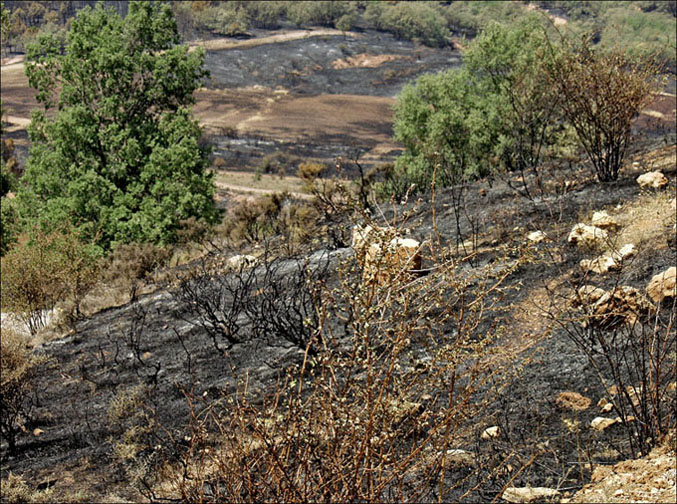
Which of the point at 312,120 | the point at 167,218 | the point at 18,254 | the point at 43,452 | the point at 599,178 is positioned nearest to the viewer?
the point at 43,452

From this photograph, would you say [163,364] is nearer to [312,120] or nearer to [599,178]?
[599,178]

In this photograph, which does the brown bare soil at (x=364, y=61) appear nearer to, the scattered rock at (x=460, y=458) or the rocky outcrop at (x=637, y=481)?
the scattered rock at (x=460, y=458)

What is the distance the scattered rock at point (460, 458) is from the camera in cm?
391

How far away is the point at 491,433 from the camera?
416 centimetres

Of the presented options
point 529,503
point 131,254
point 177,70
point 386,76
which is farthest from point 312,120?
point 529,503

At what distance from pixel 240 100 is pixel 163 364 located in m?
54.5

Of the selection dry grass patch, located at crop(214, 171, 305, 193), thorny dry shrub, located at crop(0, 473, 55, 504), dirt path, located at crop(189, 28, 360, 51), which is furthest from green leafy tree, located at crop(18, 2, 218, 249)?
dirt path, located at crop(189, 28, 360, 51)

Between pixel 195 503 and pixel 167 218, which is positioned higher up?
pixel 195 503

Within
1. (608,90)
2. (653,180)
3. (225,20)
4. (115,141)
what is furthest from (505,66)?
(225,20)

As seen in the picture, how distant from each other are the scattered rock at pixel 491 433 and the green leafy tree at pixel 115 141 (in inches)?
403

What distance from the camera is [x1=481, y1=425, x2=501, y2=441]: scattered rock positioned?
4.15 metres

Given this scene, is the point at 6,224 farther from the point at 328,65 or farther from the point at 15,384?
the point at 328,65

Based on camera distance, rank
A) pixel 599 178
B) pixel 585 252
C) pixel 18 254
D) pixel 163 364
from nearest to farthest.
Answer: pixel 585 252 < pixel 163 364 < pixel 599 178 < pixel 18 254

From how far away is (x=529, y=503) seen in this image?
3.46 m
